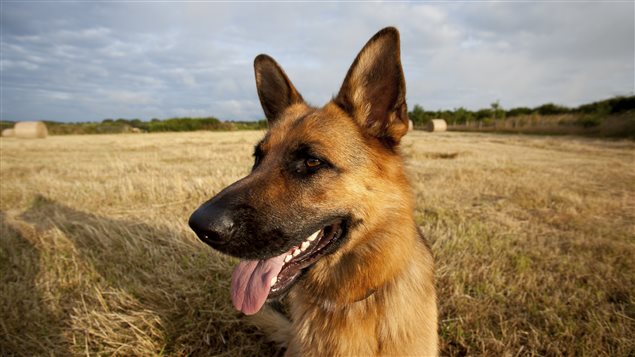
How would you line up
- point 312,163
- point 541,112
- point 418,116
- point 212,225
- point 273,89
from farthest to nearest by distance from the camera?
point 418,116 < point 541,112 < point 273,89 < point 312,163 < point 212,225

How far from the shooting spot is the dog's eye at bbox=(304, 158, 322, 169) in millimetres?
2318

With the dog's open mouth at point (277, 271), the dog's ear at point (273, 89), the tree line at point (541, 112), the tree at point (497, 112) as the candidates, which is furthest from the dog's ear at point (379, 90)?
the tree at point (497, 112)

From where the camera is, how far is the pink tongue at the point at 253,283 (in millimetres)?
2158

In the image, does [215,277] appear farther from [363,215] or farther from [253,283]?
[363,215]

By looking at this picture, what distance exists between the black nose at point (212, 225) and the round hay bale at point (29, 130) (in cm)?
3370

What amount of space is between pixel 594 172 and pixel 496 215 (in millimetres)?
6573

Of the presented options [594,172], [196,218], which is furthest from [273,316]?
[594,172]

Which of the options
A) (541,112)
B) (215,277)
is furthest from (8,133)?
(541,112)

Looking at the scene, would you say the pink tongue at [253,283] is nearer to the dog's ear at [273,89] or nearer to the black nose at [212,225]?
the black nose at [212,225]

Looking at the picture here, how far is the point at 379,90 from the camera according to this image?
2533mm

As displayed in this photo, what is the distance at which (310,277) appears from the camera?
97.3 inches

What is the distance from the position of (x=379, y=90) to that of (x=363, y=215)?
96cm

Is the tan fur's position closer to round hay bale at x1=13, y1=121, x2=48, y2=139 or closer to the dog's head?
the dog's head

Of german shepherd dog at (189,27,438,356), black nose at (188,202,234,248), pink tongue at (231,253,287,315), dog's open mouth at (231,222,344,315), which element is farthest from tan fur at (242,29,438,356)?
pink tongue at (231,253,287,315)
